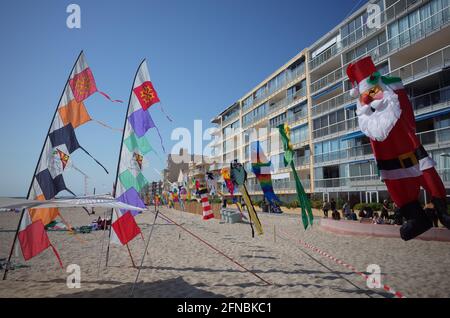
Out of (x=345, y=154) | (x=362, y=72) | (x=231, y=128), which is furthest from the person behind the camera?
(x=231, y=128)

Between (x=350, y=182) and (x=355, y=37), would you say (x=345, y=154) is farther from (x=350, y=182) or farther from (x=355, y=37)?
(x=355, y=37)

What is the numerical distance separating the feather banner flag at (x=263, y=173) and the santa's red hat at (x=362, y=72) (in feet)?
19.8

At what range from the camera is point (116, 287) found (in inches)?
307

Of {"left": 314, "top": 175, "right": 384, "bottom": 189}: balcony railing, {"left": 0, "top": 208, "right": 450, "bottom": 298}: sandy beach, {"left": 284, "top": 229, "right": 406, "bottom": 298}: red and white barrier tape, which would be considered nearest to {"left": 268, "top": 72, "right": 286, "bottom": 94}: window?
{"left": 314, "top": 175, "right": 384, "bottom": 189}: balcony railing

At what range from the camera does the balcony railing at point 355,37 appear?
77.2 ft

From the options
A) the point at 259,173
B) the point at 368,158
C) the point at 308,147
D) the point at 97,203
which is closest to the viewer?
the point at 97,203

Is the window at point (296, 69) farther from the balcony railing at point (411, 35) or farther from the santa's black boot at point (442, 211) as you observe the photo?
the santa's black boot at point (442, 211)

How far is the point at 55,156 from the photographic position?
818 cm

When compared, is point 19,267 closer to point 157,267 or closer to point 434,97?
point 157,267

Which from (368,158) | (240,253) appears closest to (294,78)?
(368,158)

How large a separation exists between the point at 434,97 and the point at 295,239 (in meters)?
16.1

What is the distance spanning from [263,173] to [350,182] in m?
18.8

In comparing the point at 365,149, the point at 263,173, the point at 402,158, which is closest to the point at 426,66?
the point at 365,149

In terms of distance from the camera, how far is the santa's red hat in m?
6.01
